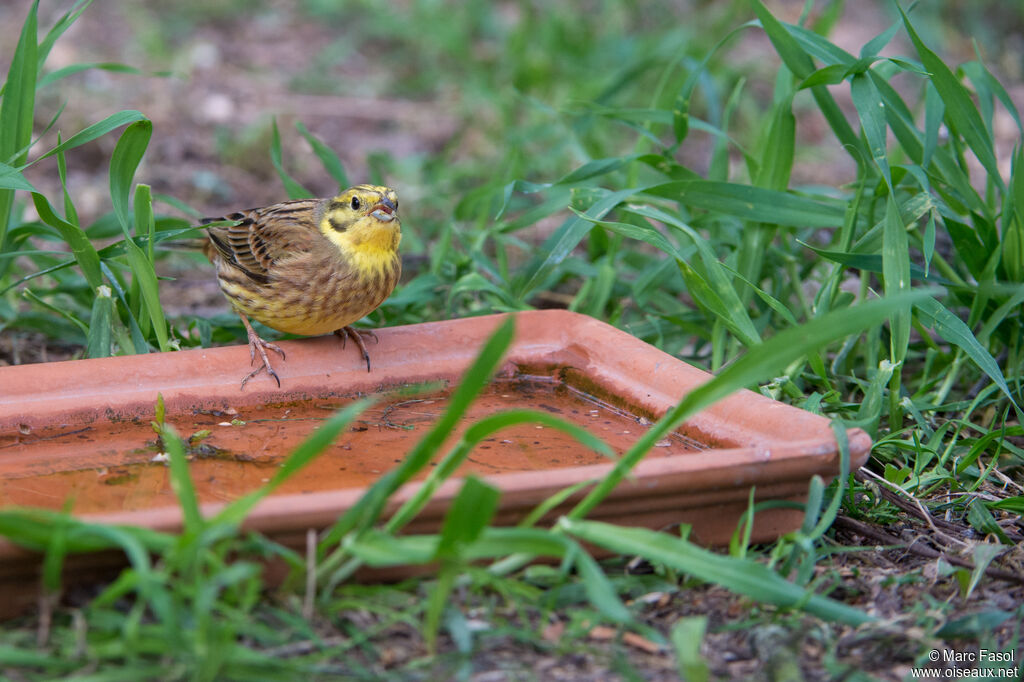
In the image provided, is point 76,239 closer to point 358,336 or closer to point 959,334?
point 358,336

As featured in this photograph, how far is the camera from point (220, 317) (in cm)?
400

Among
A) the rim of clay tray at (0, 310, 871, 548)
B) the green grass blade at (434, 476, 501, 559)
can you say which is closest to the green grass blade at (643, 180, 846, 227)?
the rim of clay tray at (0, 310, 871, 548)

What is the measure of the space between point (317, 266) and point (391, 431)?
0.72m

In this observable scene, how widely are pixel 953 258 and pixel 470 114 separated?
11.2 ft

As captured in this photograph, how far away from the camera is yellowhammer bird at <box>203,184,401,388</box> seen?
3.39 metres

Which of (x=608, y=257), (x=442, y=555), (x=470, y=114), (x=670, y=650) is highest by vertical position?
(x=470, y=114)

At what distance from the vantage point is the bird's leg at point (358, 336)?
3340 mm

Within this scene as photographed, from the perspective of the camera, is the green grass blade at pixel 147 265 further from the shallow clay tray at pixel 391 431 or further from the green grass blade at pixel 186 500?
the green grass blade at pixel 186 500

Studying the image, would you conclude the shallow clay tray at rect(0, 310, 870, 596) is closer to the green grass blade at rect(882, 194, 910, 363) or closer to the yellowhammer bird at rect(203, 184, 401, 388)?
the yellowhammer bird at rect(203, 184, 401, 388)

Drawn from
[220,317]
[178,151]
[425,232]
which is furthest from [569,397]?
[178,151]

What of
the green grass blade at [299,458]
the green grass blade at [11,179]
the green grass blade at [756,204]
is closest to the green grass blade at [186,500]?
the green grass blade at [299,458]

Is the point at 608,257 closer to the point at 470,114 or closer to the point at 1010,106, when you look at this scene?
the point at 1010,106

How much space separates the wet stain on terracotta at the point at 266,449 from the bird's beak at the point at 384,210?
0.61 metres

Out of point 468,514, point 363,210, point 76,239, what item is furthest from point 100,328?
point 468,514
